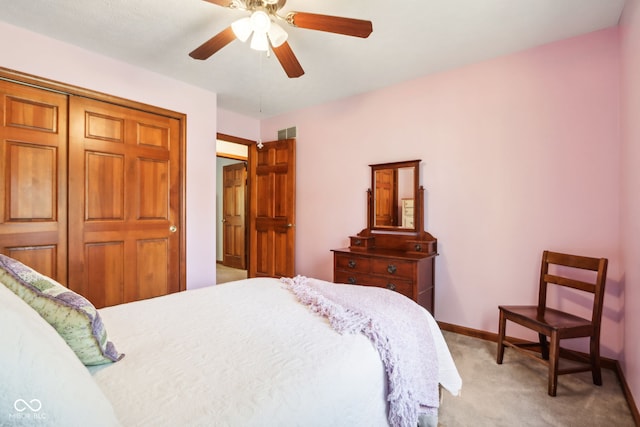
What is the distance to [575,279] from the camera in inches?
94.0

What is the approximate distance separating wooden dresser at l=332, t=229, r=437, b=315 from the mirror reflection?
0.51ft

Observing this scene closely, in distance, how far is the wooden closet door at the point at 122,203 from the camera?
2.63 meters

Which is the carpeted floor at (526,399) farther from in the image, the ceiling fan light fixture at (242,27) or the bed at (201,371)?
the ceiling fan light fixture at (242,27)

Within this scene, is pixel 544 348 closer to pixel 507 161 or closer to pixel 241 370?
pixel 507 161

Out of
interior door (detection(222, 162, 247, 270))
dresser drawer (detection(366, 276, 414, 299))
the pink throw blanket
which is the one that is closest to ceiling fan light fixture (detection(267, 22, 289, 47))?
the pink throw blanket

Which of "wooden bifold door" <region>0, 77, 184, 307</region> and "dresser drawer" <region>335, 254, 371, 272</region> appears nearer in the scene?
"wooden bifold door" <region>0, 77, 184, 307</region>

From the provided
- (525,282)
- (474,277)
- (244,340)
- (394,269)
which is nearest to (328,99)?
(394,269)

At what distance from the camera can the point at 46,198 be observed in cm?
248

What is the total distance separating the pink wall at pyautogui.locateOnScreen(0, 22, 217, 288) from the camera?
2.38 metres

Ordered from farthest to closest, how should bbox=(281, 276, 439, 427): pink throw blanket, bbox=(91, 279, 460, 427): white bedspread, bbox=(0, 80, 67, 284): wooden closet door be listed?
bbox=(0, 80, 67, 284): wooden closet door
bbox=(281, 276, 439, 427): pink throw blanket
bbox=(91, 279, 460, 427): white bedspread

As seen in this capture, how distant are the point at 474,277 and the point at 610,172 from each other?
1275mm

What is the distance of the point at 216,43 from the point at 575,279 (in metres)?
3.10

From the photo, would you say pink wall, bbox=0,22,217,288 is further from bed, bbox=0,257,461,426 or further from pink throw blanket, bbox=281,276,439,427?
pink throw blanket, bbox=281,276,439,427

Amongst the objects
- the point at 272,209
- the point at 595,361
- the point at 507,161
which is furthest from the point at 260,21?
the point at 595,361
